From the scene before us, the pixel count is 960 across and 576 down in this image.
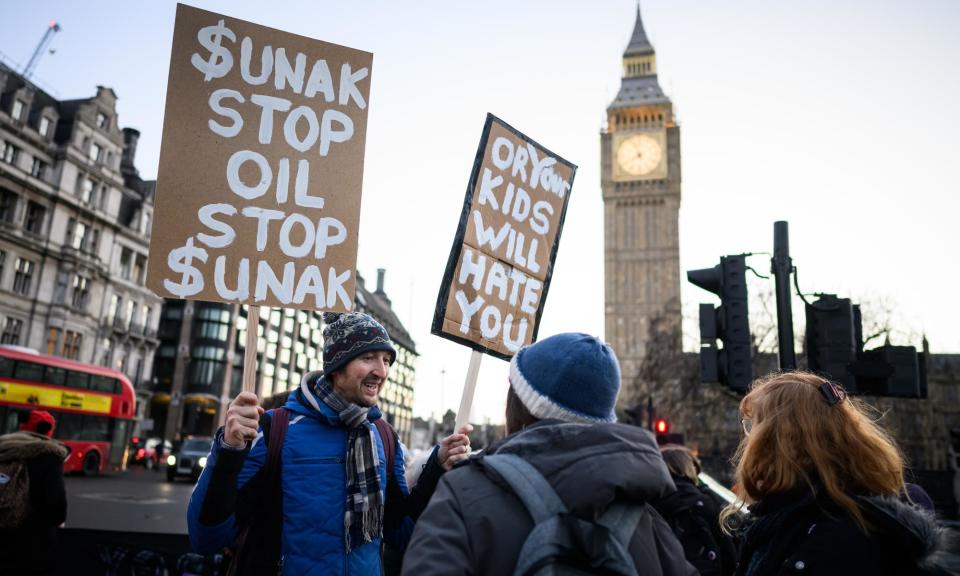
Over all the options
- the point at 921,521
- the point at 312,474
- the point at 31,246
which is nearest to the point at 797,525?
the point at 921,521

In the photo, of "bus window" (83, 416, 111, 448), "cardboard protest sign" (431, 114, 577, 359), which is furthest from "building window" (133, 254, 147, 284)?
"cardboard protest sign" (431, 114, 577, 359)

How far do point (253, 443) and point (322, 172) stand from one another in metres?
1.32

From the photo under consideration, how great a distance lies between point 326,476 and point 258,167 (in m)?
1.47

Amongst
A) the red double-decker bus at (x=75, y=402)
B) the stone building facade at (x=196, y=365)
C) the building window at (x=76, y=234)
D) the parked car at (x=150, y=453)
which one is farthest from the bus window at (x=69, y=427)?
the stone building facade at (x=196, y=365)

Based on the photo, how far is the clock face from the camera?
7606 centimetres

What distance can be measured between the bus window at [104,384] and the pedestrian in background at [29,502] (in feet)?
72.3

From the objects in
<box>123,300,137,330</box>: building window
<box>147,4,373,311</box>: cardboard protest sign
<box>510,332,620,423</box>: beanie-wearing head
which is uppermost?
<box>123,300,137,330</box>: building window

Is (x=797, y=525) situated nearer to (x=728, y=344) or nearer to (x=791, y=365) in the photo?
(x=791, y=365)

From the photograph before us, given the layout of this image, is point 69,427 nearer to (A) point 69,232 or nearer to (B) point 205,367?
(A) point 69,232

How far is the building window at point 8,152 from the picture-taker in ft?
106

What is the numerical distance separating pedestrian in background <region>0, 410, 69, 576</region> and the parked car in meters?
31.3

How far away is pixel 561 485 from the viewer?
1.53m

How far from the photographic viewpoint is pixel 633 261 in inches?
2995

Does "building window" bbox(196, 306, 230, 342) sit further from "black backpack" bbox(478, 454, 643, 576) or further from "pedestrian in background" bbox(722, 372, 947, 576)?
"black backpack" bbox(478, 454, 643, 576)
